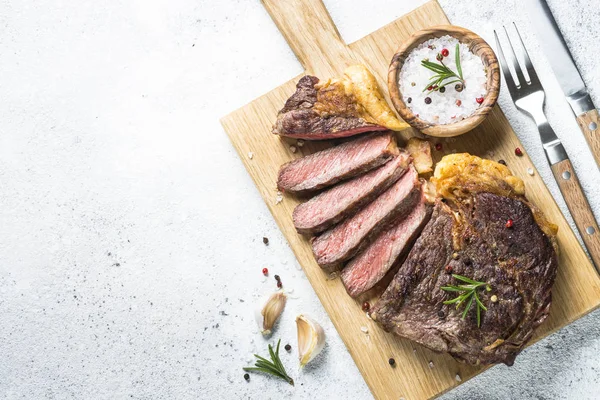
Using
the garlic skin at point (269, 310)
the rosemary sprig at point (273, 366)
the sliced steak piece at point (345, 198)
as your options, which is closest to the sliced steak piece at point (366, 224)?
the sliced steak piece at point (345, 198)

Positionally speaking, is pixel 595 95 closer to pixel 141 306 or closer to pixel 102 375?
pixel 141 306

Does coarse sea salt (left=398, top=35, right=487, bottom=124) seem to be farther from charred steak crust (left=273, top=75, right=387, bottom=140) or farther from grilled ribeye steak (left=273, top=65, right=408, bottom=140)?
charred steak crust (left=273, top=75, right=387, bottom=140)

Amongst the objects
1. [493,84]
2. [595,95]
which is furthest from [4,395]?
[595,95]

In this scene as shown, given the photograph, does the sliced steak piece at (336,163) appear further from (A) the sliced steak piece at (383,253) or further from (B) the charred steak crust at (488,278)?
(B) the charred steak crust at (488,278)

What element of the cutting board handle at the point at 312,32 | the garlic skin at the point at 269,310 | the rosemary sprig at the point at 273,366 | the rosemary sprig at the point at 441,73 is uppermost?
the cutting board handle at the point at 312,32

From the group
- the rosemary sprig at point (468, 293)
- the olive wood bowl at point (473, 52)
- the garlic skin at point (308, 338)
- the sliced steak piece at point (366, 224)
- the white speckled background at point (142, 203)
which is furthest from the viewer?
the white speckled background at point (142, 203)
